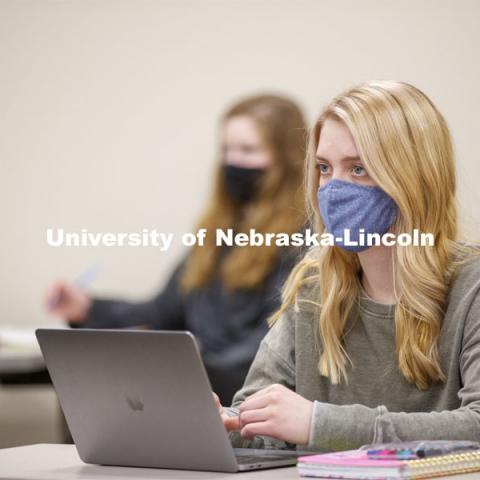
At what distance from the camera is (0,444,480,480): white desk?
1259 mm

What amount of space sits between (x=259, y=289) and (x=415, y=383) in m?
1.98

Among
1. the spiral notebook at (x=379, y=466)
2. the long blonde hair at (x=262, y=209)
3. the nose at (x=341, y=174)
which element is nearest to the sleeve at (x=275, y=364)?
the nose at (x=341, y=174)

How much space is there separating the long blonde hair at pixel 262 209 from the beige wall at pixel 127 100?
239mm

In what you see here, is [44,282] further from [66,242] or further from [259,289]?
[259,289]

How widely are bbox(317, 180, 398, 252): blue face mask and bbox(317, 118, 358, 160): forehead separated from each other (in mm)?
42

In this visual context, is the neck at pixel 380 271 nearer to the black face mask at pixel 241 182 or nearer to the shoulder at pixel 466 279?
the shoulder at pixel 466 279

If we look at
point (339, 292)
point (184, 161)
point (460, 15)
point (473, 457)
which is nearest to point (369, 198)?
point (339, 292)

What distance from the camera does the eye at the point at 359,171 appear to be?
5.26ft

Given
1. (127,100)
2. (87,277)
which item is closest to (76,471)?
(87,277)

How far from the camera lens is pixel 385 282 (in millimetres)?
1649

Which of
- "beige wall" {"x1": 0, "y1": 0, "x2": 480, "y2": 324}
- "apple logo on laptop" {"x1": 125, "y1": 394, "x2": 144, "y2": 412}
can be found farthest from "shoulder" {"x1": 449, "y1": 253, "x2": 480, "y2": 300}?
"beige wall" {"x1": 0, "y1": 0, "x2": 480, "y2": 324}

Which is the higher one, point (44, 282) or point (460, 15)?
point (460, 15)

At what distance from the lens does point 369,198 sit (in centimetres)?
160

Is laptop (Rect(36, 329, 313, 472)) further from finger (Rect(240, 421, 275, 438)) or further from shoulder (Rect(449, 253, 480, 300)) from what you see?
shoulder (Rect(449, 253, 480, 300))
